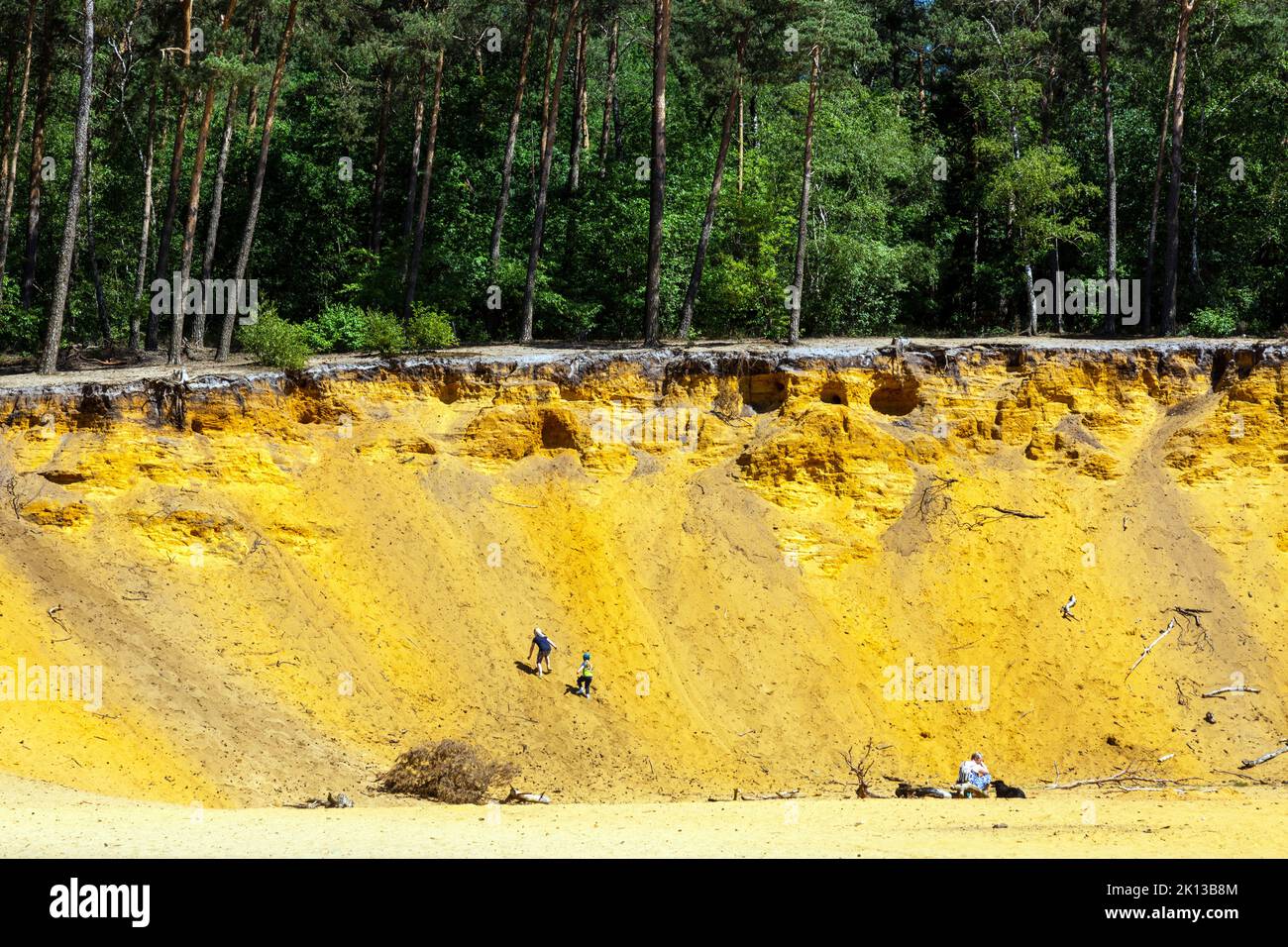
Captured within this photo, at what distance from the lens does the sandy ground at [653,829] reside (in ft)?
52.1

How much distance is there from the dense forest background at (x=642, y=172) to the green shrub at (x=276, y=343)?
2562mm

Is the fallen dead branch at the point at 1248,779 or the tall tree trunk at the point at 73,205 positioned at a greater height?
the tall tree trunk at the point at 73,205

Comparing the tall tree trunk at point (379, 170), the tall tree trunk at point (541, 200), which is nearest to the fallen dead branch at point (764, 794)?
the tall tree trunk at point (541, 200)

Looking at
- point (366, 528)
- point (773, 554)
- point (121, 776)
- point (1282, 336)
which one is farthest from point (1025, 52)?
point (121, 776)

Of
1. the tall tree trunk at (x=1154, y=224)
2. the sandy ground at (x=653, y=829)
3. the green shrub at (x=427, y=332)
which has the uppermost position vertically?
the tall tree trunk at (x=1154, y=224)

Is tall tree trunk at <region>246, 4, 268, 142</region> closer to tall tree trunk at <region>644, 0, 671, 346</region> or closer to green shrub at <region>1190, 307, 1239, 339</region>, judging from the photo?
tall tree trunk at <region>644, 0, 671, 346</region>

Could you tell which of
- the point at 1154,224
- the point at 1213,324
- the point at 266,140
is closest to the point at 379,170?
the point at 266,140

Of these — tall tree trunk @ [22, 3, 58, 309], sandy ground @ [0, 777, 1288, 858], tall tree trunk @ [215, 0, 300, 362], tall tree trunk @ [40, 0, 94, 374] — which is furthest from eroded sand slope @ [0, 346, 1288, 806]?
tall tree trunk @ [22, 3, 58, 309]

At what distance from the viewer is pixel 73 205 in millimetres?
28656

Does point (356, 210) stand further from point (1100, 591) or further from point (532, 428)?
point (1100, 591)

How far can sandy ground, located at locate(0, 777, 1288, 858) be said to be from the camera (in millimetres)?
15891

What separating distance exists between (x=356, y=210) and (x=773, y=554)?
22.2m

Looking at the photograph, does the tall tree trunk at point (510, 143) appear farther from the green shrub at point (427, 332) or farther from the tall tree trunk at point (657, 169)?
the green shrub at point (427, 332)

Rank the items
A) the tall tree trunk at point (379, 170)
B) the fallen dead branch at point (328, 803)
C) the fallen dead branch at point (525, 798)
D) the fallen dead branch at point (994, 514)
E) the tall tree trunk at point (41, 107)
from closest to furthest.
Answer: the fallen dead branch at point (328, 803) → the fallen dead branch at point (525, 798) → the fallen dead branch at point (994, 514) → the tall tree trunk at point (41, 107) → the tall tree trunk at point (379, 170)
